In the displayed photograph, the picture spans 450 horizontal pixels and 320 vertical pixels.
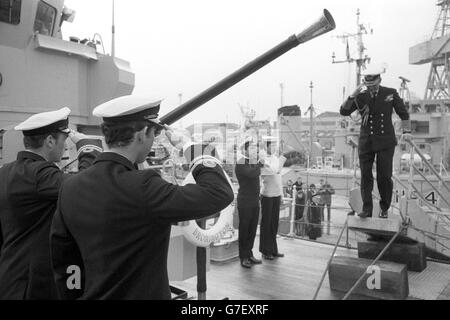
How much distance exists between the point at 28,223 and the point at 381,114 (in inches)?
159

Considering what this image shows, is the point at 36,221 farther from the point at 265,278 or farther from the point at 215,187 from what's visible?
the point at 265,278

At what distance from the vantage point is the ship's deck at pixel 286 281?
4.72 m

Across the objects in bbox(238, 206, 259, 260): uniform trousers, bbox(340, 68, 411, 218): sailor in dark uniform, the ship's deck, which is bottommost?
the ship's deck

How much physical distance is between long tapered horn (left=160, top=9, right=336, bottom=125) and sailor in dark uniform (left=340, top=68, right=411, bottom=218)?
94.8 inches

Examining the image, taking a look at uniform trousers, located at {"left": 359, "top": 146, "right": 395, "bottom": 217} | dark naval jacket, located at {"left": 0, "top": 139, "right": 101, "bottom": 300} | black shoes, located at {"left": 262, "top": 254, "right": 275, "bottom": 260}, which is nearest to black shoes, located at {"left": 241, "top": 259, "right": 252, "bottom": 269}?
black shoes, located at {"left": 262, "top": 254, "right": 275, "bottom": 260}

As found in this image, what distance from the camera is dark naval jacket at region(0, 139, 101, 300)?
87.0 inches

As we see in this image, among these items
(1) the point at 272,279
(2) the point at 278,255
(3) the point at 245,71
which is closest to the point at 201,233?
(3) the point at 245,71

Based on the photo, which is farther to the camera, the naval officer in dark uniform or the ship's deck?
the naval officer in dark uniform

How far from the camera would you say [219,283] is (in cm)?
506

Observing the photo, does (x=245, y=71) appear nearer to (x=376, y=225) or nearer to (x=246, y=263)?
(x=376, y=225)

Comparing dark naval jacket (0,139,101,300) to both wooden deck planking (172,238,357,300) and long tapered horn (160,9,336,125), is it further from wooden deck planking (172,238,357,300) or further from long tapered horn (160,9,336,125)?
wooden deck planking (172,238,357,300)

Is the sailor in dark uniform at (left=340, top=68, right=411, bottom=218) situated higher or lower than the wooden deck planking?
higher

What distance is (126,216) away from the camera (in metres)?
1.54

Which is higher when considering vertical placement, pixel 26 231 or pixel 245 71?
pixel 245 71
